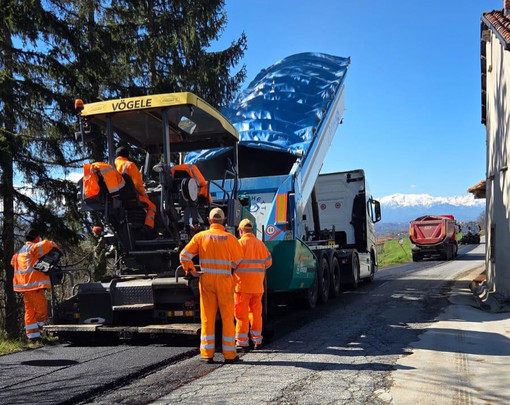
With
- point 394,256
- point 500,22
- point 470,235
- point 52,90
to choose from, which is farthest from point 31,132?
point 470,235

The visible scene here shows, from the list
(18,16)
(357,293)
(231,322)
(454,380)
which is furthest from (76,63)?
(454,380)

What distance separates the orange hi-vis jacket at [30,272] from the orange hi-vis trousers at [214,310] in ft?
9.62

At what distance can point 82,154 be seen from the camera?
11.2 meters

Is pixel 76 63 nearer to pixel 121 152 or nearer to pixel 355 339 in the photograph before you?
pixel 121 152

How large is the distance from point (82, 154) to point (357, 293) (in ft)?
24.3

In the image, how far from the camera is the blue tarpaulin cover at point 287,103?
9836 mm

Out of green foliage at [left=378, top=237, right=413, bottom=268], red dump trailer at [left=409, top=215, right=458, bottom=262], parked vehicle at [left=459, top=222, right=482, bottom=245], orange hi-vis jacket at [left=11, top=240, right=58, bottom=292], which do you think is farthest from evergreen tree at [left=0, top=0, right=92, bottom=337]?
parked vehicle at [left=459, top=222, right=482, bottom=245]

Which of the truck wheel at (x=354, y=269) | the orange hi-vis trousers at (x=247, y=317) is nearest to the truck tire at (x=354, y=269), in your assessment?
the truck wheel at (x=354, y=269)

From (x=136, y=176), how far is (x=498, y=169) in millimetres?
8927

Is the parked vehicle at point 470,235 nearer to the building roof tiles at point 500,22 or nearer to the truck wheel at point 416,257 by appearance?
the truck wheel at point 416,257

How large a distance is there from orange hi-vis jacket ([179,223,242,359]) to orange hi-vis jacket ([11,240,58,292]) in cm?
277

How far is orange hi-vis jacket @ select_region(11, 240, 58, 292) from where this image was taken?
7.09m

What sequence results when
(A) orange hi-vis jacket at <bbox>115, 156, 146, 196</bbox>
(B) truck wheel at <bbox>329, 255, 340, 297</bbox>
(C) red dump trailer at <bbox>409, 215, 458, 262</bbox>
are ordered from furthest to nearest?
1. (C) red dump trailer at <bbox>409, 215, 458, 262</bbox>
2. (B) truck wheel at <bbox>329, 255, 340, 297</bbox>
3. (A) orange hi-vis jacket at <bbox>115, 156, 146, 196</bbox>

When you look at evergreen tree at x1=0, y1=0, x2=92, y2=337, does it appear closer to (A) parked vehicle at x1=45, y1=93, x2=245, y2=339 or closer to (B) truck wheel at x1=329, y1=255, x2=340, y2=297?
(A) parked vehicle at x1=45, y1=93, x2=245, y2=339
